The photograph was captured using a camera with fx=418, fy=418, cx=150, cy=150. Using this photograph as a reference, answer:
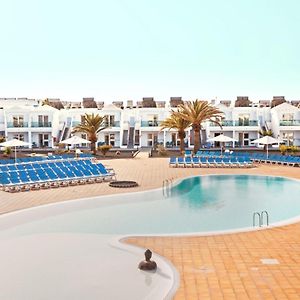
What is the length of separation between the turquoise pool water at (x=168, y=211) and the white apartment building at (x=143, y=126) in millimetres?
21756

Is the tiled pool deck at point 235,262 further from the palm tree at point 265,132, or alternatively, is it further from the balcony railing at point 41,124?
the balcony railing at point 41,124

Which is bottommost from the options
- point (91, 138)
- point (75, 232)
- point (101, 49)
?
point (75, 232)

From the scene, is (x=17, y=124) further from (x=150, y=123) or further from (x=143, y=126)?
(x=150, y=123)

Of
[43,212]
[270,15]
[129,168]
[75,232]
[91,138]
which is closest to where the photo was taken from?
[75,232]

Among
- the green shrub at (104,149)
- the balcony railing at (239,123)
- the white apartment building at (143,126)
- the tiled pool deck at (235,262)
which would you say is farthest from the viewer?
the balcony railing at (239,123)

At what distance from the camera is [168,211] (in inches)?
559

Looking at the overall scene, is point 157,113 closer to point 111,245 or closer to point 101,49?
point 101,49

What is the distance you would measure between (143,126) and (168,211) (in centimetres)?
2704

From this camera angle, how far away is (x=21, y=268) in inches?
327

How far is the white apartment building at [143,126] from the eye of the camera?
133 feet

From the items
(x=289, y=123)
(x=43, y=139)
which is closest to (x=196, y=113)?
(x=289, y=123)

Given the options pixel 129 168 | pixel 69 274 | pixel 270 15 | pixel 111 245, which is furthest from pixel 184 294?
pixel 129 168

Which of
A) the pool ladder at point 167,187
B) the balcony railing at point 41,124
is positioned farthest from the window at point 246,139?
the pool ladder at point 167,187

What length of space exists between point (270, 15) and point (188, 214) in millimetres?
11491
